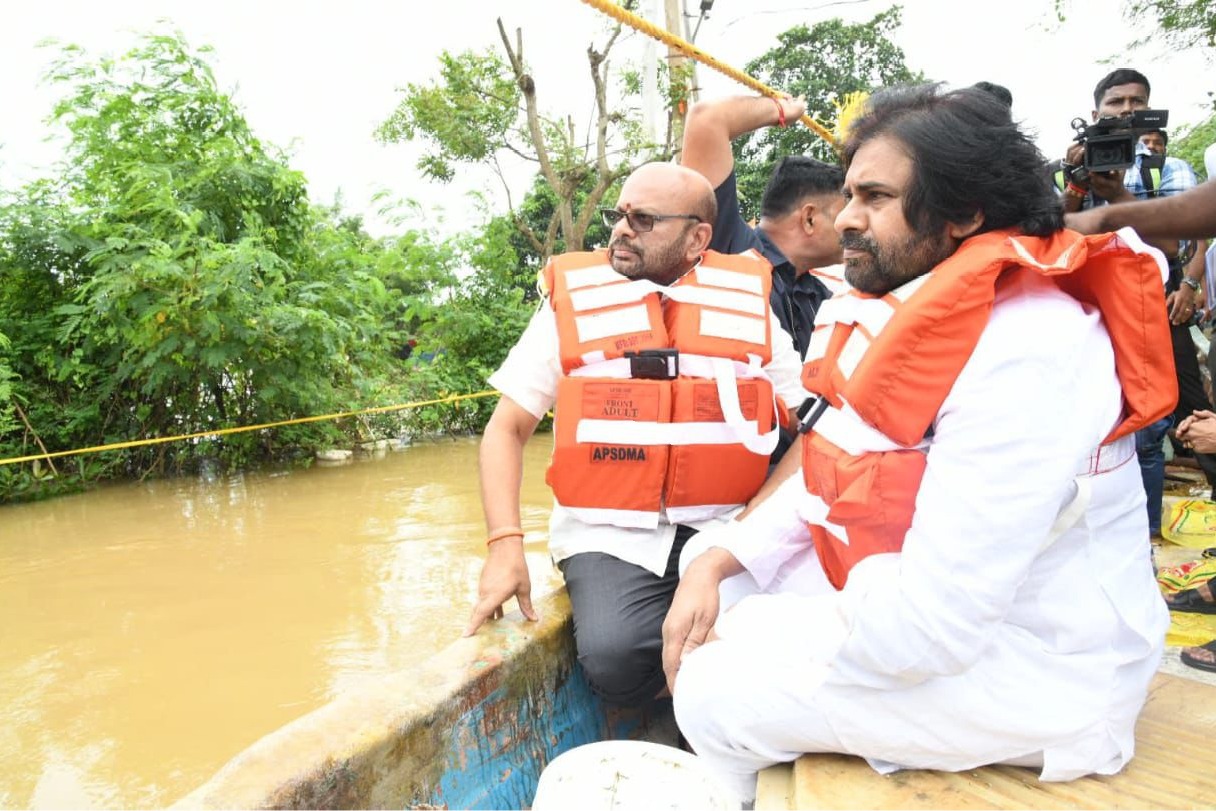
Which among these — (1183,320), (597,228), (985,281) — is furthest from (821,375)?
(597,228)

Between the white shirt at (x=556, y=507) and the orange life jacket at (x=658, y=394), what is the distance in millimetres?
52

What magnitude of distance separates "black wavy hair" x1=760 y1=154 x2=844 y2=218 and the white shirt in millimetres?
699

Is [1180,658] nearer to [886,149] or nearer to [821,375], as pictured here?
[821,375]

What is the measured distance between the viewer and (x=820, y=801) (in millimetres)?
1153

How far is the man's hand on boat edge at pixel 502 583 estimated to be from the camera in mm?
1840

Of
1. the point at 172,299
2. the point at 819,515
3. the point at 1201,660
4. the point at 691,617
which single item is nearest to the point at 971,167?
the point at 819,515

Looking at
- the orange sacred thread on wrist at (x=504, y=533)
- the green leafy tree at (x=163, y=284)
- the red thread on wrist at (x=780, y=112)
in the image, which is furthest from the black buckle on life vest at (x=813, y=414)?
the green leafy tree at (x=163, y=284)

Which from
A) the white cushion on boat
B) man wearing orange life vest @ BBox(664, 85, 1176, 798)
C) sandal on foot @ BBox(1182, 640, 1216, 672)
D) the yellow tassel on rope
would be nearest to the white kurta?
man wearing orange life vest @ BBox(664, 85, 1176, 798)

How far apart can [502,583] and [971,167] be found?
4.29ft

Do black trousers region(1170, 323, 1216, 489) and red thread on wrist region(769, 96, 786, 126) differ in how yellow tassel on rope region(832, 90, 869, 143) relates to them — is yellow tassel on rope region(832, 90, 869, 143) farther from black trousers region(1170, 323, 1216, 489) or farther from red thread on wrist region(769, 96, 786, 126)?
black trousers region(1170, 323, 1216, 489)

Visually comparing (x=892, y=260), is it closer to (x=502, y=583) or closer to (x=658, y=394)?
(x=658, y=394)

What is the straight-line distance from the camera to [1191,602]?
242cm

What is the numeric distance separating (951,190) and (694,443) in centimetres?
94

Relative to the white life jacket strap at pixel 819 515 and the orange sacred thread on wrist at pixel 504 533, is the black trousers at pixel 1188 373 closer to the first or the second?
the white life jacket strap at pixel 819 515
